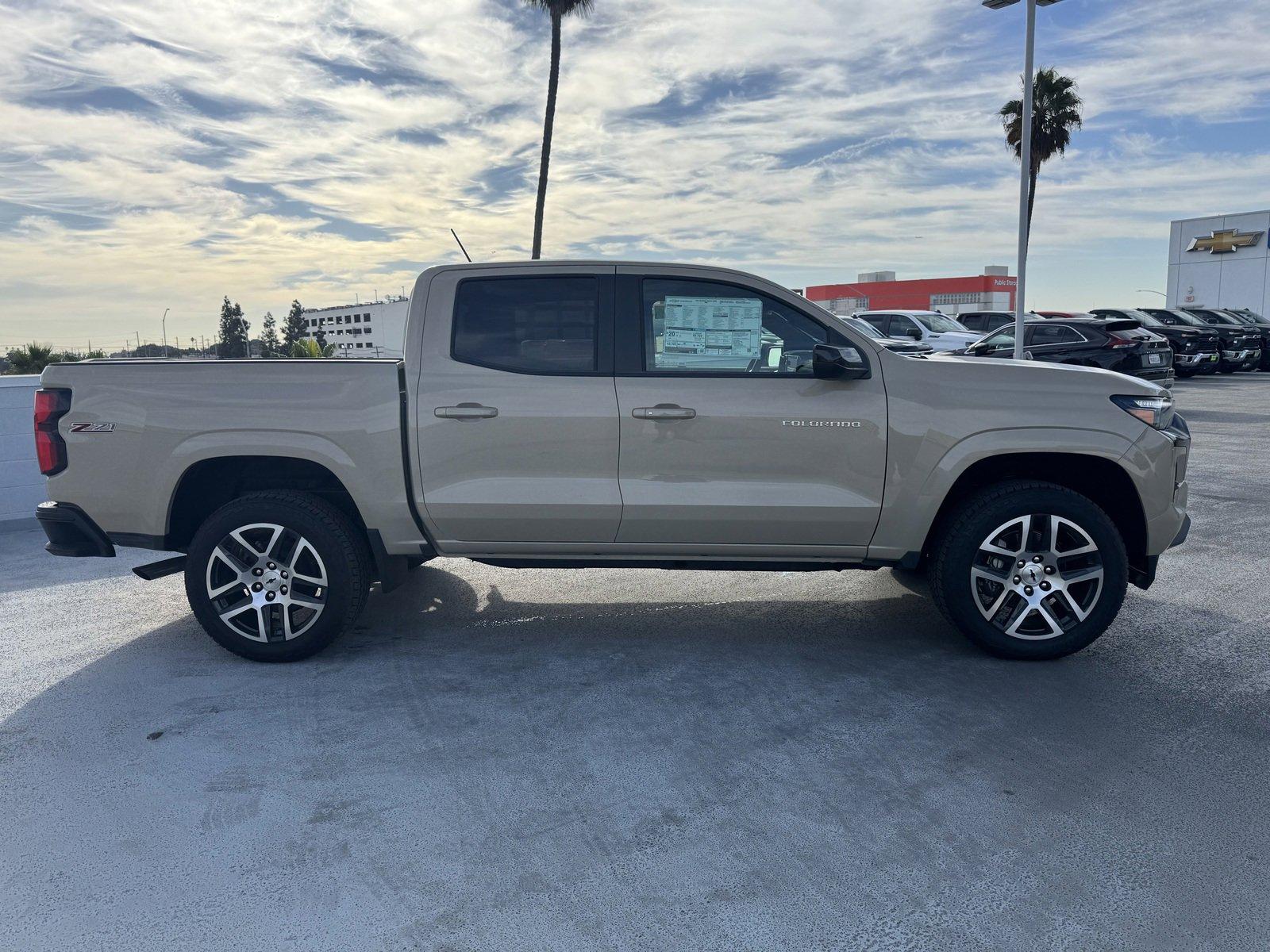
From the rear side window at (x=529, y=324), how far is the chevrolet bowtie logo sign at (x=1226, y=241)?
52.6m

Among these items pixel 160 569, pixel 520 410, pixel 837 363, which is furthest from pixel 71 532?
pixel 837 363

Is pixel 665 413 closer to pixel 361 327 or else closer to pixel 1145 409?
pixel 1145 409

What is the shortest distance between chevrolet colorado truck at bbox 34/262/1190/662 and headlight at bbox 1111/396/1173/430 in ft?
0.04

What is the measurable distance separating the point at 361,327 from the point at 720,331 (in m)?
63.9

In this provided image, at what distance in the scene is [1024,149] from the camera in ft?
55.0

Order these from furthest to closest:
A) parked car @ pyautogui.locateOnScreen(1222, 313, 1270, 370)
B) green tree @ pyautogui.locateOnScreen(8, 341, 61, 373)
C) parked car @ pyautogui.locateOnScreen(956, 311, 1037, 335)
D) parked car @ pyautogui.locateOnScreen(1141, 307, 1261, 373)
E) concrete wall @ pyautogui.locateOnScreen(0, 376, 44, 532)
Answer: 1. parked car @ pyautogui.locateOnScreen(1222, 313, 1270, 370)
2. parked car @ pyautogui.locateOnScreen(1141, 307, 1261, 373)
3. parked car @ pyautogui.locateOnScreen(956, 311, 1037, 335)
4. green tree @ pyautogui.locateOnScreen(8, 341, 61, 373)
5. concrete wall @ pyautogui.locateOnScreen(0, 376, 44, 532)

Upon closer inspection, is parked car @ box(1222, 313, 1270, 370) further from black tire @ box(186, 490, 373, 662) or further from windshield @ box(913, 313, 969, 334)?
black tire @ box(186, 490, 373, 662)

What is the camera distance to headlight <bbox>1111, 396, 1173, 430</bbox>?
469 centimetres

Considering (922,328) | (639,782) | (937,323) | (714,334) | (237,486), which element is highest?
(937,323)

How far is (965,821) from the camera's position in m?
3.30

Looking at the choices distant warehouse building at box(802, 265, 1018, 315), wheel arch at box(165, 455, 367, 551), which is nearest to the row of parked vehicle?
wheel arch at box(165, 455, 367, 551)

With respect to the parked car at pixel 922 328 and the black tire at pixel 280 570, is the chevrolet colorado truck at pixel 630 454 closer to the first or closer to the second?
the black tire at pixel 280 570

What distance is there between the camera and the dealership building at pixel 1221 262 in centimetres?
4694

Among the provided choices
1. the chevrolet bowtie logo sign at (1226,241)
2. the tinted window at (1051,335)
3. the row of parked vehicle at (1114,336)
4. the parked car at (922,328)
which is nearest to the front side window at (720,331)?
the row of parked vehicle at (1114,336)
